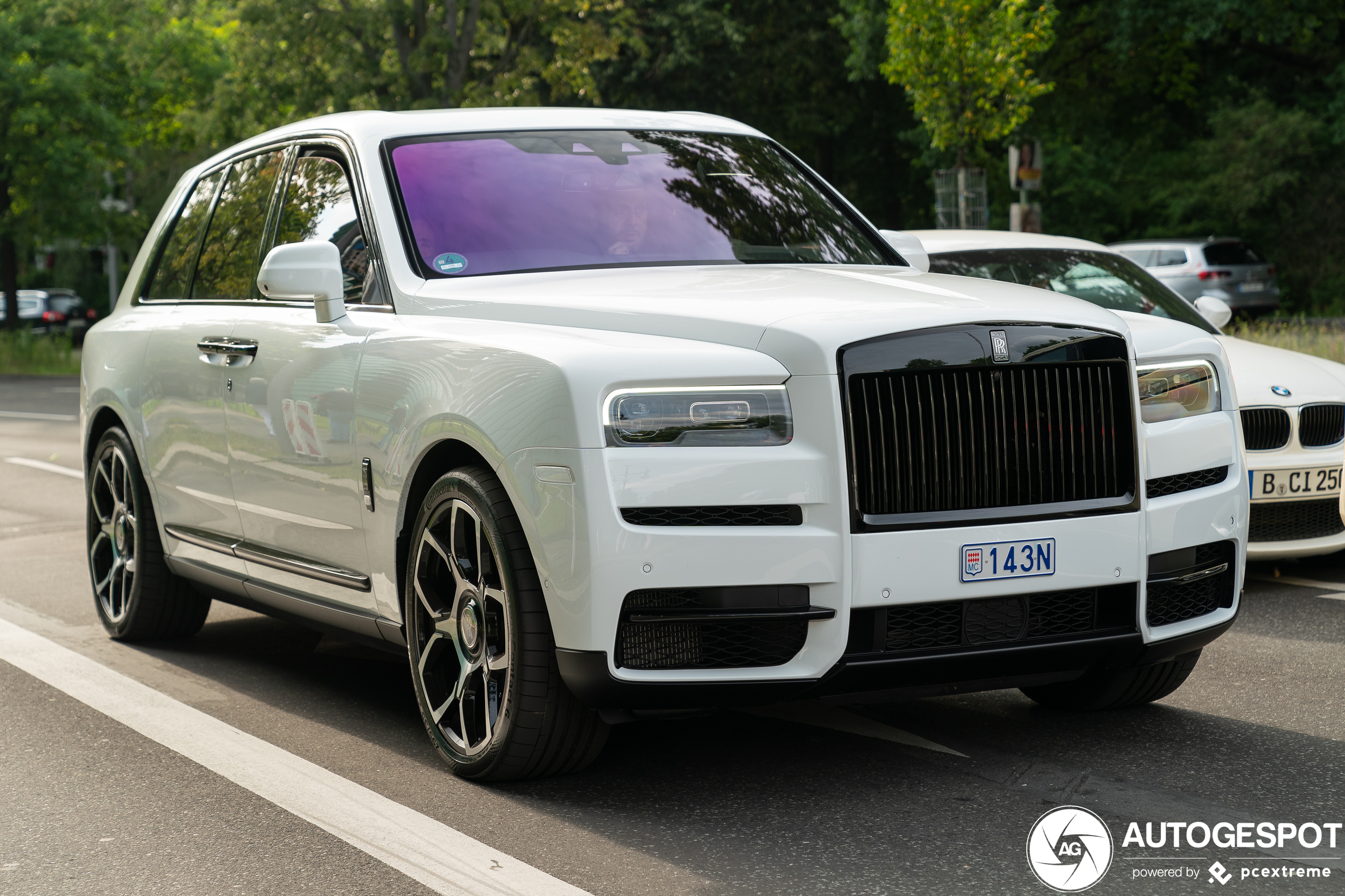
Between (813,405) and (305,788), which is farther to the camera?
(305,788)

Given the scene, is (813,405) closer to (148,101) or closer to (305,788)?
(305,788)

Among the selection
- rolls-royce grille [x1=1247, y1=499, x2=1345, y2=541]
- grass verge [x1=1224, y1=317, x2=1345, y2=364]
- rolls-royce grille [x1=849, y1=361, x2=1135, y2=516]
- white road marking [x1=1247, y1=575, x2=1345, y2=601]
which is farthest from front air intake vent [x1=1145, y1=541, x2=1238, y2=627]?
grass verge [x1=1224, y1=317, x2=1345, y2=364]

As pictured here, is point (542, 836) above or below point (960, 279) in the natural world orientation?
below

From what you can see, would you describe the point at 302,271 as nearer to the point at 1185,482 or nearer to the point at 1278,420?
the point at 1185,482

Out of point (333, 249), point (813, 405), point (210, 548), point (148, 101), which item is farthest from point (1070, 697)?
point (148, 101)

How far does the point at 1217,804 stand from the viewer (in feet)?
13.4

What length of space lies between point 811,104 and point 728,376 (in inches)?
1446

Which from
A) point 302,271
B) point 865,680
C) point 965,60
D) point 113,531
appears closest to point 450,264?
point 302,271

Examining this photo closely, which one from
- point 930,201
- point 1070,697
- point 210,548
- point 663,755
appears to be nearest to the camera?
point 663,755

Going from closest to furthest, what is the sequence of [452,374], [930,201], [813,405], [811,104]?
1. [813,405]
2. [452,374]
3. [811,104]
4. [930,201]

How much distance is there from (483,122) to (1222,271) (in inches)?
1112

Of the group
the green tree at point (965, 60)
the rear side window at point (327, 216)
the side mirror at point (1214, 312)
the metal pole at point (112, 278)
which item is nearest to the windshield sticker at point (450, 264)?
the rear side window at point (327, 216)

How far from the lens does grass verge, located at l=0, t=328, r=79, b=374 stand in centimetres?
3391

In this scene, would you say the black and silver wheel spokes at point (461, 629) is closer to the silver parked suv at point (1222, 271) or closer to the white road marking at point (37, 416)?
the white road marking at point (37, 416)
